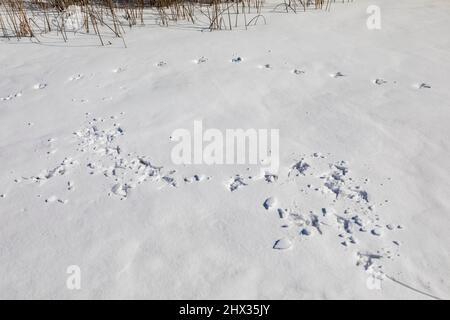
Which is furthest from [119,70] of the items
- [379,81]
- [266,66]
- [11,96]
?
[379,81]

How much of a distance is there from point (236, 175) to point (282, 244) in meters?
0.39

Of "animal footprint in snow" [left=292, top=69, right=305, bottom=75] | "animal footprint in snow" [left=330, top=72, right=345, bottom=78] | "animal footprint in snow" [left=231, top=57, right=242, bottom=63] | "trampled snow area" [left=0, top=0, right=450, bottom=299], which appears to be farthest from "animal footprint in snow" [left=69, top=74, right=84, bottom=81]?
"animal footprint in snow" [left=330, top=72, right=345, bottom=78]

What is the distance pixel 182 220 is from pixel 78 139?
746 mm

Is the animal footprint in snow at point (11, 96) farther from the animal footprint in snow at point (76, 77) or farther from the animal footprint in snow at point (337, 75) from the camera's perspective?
the animal footprint in snow at point (337, 75)

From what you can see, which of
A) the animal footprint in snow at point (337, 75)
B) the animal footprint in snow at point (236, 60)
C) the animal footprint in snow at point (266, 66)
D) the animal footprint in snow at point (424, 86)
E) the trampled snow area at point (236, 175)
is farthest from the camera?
the animal footprint in snow at point (236, 60)

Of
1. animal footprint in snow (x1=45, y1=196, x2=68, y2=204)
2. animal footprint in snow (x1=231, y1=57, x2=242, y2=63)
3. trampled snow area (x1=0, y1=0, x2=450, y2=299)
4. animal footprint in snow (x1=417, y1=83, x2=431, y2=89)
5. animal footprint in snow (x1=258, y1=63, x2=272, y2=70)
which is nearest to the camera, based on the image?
trampled snow area (x1=0, y1=0, x2=450, y2=299)

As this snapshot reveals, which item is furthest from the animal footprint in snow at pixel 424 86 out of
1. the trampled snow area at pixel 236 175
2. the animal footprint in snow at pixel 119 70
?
the animal footprint in snow at pixel 119 70

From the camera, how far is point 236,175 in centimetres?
153

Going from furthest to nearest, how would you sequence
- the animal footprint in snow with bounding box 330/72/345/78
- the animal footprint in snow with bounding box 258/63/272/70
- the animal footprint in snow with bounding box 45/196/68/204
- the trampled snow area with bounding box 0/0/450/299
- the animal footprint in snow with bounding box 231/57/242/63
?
the animal footprint in snow with bounding box 231/57/242/63 < the animal footprint in snow with bounding box 258/63/272/70 < the animal footprint in snow with bounding box 330/72/345/78 < the animal footprint in snow with bounding box 45/196/68/204 < the trampled snow area with bounding box 0/0/450/299

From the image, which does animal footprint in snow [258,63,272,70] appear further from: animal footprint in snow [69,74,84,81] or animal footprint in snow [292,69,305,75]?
animal footprint in snow [69,74,84,81]

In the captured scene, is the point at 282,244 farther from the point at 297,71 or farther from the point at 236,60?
the point at 236,60

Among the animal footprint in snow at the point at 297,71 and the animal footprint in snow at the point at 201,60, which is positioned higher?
the animal footprint in snow at the point at 201,60

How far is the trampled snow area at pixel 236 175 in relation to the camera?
1.15 meters

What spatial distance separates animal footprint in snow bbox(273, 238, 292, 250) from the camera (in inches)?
47.7
